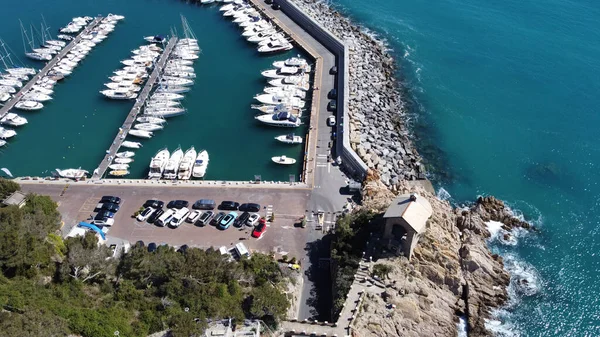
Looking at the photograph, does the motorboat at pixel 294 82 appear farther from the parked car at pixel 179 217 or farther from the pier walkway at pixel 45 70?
the pier walkway at pixel 45 70

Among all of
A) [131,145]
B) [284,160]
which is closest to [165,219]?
[284,160]

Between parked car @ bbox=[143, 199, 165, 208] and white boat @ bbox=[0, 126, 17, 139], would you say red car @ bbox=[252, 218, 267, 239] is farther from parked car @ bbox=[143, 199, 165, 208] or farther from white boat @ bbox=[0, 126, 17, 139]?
white boat @ bbox=[0, 126, 17, 139]

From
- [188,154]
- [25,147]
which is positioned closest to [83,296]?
[188,154]

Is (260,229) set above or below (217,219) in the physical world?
above

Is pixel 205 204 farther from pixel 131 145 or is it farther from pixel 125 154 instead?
pixel 131 145

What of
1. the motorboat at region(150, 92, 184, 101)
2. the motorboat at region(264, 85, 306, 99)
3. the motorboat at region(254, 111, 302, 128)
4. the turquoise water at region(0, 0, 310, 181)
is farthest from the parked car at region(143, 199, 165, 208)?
the motorboat at region(264, 85, 306, 99)

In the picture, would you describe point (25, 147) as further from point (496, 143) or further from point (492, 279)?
point (496, 143)

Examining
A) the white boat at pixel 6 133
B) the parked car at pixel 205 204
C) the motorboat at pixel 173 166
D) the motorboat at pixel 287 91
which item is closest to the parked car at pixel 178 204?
the parked car at pixel 205 204
